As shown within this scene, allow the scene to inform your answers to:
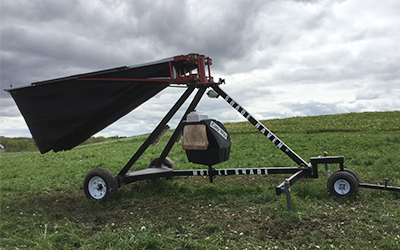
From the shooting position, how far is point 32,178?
10.5 meters

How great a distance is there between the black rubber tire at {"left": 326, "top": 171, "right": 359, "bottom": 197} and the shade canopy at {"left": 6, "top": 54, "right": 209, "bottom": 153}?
4.03 m

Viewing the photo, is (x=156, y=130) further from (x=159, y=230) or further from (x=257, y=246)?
(x=257, y=246)

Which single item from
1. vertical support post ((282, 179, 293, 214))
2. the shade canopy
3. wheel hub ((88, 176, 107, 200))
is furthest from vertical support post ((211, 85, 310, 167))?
wheel hub ((88, 176, 107, 200))

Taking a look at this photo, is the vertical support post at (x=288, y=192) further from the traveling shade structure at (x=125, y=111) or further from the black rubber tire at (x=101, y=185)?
the black rubber tire at (x=101, y=185)

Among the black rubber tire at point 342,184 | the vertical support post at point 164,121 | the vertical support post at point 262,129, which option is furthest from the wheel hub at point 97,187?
Answer: the black rubber tire at point 342,184

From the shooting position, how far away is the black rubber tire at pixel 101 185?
21.9ft

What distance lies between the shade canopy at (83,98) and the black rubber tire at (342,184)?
13.2 ft

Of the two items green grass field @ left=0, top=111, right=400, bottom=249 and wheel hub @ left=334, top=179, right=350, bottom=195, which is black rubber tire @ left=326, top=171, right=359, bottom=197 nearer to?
wheel hub @ left=334, top=179, right=350, bottom=195

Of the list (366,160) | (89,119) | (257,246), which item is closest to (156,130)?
(89,119)

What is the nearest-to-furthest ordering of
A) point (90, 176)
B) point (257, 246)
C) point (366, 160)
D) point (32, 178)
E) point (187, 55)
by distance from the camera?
point (257, 246), point (187, 55), point (90, 176), point (366, 160), point (32, 178)

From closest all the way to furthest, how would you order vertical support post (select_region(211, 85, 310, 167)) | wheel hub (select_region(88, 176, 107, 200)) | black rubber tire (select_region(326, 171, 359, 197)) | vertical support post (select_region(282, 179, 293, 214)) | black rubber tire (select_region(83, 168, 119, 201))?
1. vertical support post (select_region(282, 179, 293, 214))
2. black rubber tire (select_region(326, 171, 359, 197))
3. vertical support post (select_region(211, 85, 310, 167))
4. black rubber tire (select_region(83, 168, 119, 201))
5. wheel hub (select_region(88, 176, 107, 200))

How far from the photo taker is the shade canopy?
671 centimetres

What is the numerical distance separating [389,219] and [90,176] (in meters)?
6.12

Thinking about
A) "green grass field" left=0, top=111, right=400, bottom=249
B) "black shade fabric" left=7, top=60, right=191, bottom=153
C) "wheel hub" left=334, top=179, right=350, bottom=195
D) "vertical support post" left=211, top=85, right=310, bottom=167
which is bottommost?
"green grass field" left=0, top=111, right=400, bottom=249
